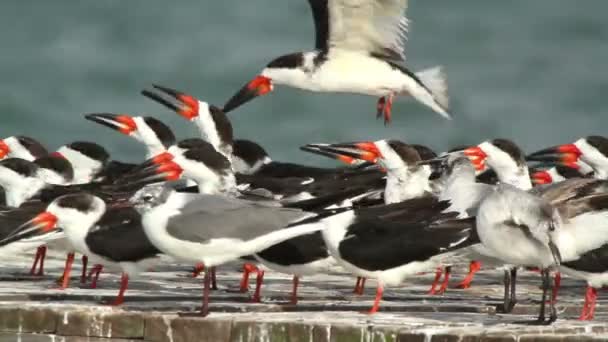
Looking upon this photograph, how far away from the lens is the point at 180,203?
10.4 meters

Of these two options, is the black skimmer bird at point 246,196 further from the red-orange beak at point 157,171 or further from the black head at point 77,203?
the black head at point 77,203

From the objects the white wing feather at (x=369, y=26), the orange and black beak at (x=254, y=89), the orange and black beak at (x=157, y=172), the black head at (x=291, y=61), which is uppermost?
the white wing feather at (x=369, y=26)

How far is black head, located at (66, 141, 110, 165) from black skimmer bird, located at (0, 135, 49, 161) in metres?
0.63

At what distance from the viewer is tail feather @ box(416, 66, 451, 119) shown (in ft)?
53.9

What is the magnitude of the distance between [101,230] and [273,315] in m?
1.53

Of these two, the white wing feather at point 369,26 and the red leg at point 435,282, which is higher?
the white wing feather at point 369,26

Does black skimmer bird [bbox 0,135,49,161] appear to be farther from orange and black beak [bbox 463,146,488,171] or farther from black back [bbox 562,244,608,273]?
black back [bbox 562,244,608,273]

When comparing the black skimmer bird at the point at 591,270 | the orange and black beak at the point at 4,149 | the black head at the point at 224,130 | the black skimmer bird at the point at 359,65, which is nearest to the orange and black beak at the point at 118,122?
the black head at the point at 224,130

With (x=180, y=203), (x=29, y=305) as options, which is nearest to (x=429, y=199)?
(x=180, y=203)

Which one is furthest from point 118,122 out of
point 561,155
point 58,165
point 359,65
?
point 561,155

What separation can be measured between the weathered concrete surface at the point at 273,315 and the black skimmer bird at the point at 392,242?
0.24 m

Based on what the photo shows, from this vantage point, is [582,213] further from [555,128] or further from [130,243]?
[555,128]

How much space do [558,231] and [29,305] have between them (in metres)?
3.08

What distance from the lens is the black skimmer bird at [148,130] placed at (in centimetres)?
1518
